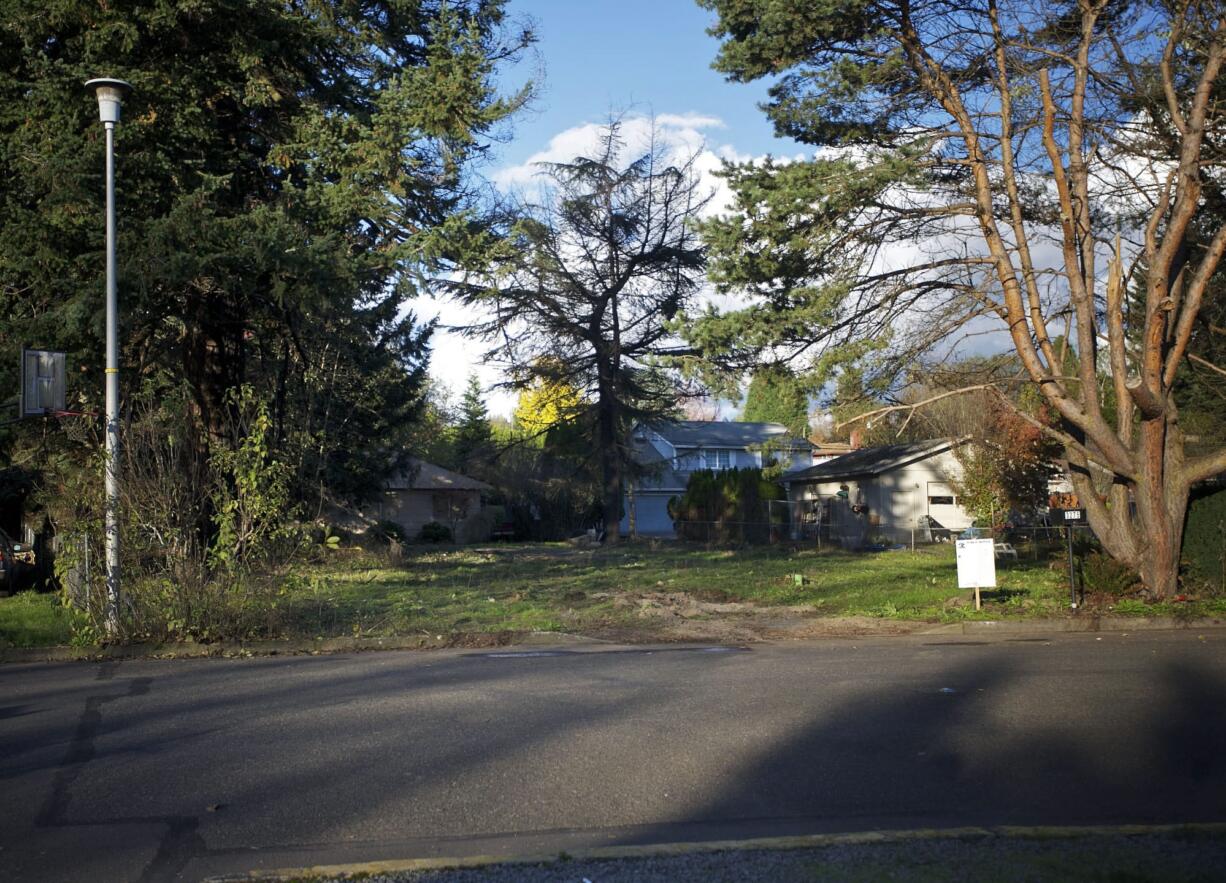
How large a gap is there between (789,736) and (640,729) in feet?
3.98

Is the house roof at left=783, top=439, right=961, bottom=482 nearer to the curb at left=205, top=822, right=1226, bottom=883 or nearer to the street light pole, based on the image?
the street light pole

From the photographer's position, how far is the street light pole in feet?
45.1

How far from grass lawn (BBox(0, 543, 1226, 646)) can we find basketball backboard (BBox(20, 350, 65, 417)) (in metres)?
3.10

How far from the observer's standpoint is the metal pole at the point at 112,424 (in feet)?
45.1

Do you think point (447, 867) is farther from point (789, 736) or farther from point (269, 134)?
point (269, 134)

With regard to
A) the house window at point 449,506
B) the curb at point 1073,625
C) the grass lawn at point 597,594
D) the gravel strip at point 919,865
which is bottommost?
the curb at point 1073,625

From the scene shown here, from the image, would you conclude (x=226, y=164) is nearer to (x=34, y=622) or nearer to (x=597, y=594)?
(x=34, y=622)

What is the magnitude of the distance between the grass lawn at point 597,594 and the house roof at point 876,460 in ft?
33.5

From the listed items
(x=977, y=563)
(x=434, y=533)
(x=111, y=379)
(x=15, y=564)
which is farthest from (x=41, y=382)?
(x=434, y=533)

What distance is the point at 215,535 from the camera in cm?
1505

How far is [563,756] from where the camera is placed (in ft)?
25.6

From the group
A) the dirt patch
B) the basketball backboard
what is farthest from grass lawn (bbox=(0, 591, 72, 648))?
the dirt patch

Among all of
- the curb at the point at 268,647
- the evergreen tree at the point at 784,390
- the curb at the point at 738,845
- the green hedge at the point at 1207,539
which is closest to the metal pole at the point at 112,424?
the curb at the point at 268,647

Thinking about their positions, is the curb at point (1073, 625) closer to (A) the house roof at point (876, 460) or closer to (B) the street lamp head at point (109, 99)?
(B) the street lamp head at point (109, 99)
